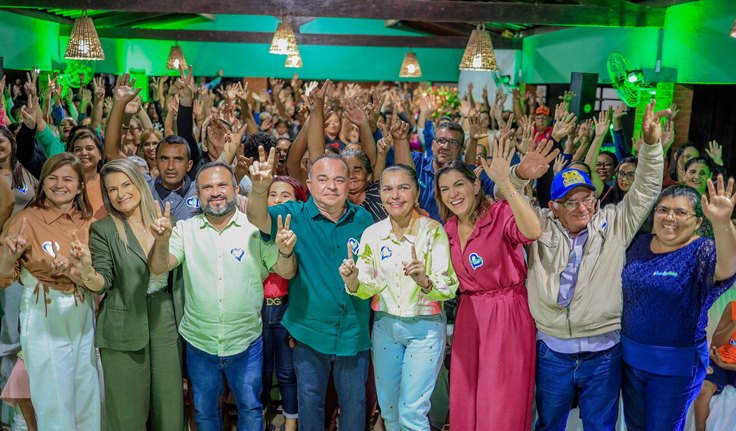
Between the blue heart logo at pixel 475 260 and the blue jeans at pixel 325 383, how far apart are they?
693mm

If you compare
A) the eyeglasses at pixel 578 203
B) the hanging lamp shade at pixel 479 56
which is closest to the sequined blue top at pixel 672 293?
the eyeglasses at pixel 578 203

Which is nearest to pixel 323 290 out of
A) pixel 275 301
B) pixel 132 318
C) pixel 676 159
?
pixel 275 301

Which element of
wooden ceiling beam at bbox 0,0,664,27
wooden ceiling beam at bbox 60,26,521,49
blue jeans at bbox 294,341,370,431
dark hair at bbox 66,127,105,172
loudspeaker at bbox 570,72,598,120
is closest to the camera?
blue jeans at bbox 294,341,370,431

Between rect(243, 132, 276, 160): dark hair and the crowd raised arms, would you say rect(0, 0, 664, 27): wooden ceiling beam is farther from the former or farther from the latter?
the crowd raised arms

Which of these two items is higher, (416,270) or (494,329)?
(416,270)

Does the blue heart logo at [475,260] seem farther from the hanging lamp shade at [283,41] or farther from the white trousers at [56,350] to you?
the hanging lamp shade at [283,41]

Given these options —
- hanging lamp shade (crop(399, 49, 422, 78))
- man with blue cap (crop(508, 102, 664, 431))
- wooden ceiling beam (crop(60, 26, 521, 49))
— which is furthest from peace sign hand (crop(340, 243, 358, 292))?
wooden ceiling beam (crop(60, 26, 521, 49))

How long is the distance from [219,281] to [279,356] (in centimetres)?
64

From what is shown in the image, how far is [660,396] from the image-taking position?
9.96 feet

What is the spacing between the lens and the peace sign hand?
2920 mm

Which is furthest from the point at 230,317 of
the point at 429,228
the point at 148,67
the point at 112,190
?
the point at 148,67

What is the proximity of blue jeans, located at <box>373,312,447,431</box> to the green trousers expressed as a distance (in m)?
0.99

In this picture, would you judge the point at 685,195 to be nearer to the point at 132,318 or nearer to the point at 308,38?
the point at 132,318

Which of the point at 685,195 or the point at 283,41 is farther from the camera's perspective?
the point at 283,41
